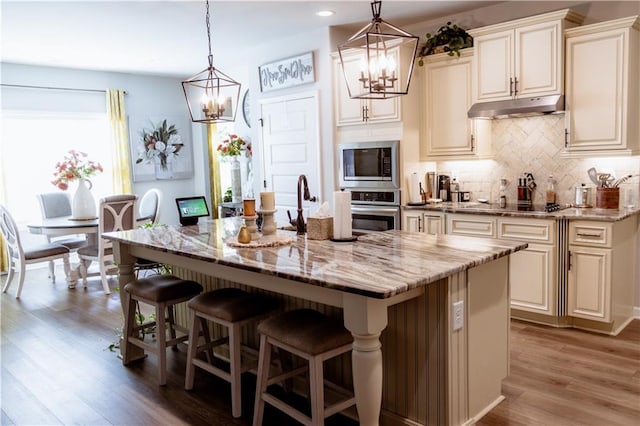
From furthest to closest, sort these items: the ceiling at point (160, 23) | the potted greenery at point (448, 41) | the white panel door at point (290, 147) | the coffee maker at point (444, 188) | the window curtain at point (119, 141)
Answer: the window curtain at point (119, 141), the white panel door at point (290, 147), the coffee maker at point (444, 188), the potted greenery at point (448, 41), the ceiling at point (160, 23)

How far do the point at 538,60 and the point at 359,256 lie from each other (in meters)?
2.57

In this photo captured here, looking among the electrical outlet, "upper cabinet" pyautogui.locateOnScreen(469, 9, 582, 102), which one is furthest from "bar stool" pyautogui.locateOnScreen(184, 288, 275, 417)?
"upper cabinet" pyautogui.locateOnScreen(469, 9, 582, 102)

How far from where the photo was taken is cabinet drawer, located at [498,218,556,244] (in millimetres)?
3879

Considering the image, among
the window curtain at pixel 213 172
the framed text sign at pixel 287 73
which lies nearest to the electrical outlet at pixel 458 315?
the framed text sign at pixel 287 73

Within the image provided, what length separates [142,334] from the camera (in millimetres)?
3824

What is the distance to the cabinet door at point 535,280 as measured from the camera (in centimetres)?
391

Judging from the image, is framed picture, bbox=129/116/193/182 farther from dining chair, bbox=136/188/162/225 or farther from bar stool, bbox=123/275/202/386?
bar stool, bbox=123/275/202/386

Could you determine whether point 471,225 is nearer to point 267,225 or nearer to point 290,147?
point 267,225

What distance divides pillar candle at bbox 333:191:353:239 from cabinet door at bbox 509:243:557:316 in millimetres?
1840

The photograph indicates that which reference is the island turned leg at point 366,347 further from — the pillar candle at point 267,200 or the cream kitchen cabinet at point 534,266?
the cream kitchen cabinet at point 534,266

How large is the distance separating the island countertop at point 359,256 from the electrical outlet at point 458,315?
0.21 metres

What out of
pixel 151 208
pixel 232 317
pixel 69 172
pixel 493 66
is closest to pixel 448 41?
pixel 493 66

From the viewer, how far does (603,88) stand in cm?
380

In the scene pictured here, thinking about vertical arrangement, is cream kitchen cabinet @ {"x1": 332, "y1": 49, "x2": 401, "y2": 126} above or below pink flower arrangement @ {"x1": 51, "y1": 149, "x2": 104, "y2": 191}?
above
